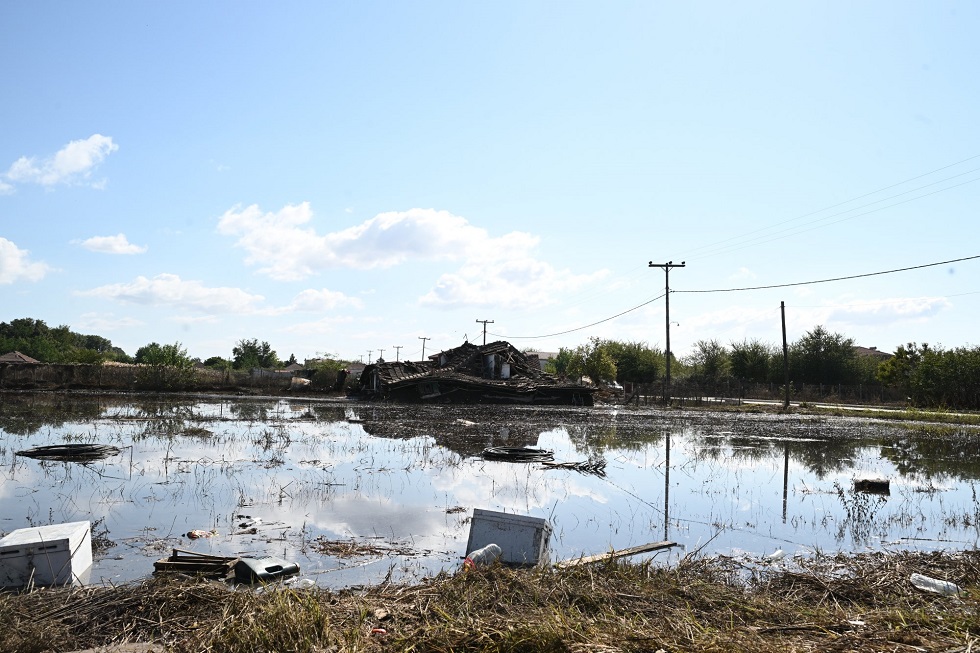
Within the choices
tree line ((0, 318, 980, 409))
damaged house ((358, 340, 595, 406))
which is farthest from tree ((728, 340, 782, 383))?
damaged house ((358, 340, 595, 406))

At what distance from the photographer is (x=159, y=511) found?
9.95m

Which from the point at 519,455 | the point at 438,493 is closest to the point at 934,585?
the point at 438,493

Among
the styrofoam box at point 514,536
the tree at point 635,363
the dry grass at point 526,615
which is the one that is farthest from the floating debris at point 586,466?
the tree at point 635,363

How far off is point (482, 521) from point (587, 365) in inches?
2156

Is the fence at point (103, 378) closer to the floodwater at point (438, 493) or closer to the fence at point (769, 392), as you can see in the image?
the floodwater at point (438, 493)

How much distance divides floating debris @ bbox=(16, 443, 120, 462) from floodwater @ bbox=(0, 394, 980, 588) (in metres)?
0.38

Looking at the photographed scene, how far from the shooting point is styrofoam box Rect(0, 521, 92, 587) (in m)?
5.97

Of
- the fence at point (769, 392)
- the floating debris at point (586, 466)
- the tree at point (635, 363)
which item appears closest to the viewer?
the floating debris at point (586, 466)

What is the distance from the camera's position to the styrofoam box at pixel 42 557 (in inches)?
235

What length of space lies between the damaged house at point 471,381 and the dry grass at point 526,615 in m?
38.2

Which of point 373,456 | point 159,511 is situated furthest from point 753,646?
point 373,456

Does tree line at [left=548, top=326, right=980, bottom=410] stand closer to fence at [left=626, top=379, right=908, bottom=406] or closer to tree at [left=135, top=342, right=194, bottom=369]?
fence at [left=626, top=379, right=908, bottom=406]

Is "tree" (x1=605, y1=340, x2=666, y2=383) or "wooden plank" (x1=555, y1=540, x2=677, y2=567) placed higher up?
"tree" (x1=605, y1=340, x2=666, y2=383)

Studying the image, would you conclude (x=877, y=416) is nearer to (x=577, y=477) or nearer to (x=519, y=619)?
(x=577, y=477)
